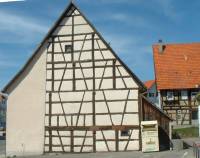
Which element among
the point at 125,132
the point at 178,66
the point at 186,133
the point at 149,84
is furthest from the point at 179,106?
the point at 125,132

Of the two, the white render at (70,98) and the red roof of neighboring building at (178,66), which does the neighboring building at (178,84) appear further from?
the white render at (70,98)

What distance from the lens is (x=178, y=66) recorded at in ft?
160

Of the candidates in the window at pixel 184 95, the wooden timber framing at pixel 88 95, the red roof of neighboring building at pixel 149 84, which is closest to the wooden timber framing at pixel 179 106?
the window at pixel 184 95

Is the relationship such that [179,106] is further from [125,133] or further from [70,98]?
[70,98]

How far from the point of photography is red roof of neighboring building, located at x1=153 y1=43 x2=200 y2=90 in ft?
156

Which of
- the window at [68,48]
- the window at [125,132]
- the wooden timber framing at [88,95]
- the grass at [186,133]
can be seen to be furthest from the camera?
the grass at [186,133]

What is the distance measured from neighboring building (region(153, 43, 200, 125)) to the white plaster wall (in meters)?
23.3

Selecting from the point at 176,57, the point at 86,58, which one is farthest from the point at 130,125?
the point at 176,57

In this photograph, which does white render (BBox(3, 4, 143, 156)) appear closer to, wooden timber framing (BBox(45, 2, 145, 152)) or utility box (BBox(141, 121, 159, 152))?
wooden timber framing (BBox(45, 2, 145, 152))

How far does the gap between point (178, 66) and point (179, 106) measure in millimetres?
4879

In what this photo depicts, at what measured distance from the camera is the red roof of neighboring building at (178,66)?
47.7m

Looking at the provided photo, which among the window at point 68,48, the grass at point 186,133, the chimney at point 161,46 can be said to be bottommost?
the grass at point 186,133

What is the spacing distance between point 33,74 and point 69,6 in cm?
516

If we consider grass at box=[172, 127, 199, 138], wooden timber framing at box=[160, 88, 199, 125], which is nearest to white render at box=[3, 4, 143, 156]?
grass at box=[172, 127, 199, 138]
